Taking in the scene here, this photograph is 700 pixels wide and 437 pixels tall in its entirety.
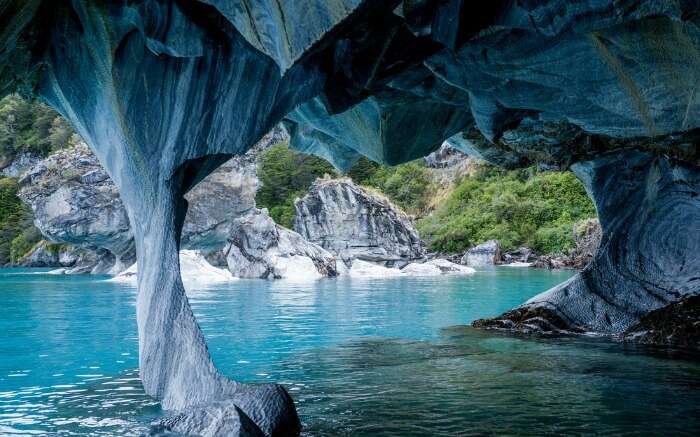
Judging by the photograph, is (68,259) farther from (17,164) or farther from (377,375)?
(377,375)

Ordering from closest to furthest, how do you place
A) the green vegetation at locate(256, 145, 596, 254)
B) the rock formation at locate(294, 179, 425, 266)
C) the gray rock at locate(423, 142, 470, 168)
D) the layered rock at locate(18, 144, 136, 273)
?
the layered rock at locate(18, 144, 136, 273) → the rock formation at locate(294, 179, 425, 266) → the green vegetation at locate(256, 145, 596, 254) → the gray rock at locate(423, 142, 470, 168)

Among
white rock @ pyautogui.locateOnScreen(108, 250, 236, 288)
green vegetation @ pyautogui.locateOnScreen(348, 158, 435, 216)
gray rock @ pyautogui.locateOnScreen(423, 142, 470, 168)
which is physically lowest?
white rock @ pyautogui.locateOnScreen(108, 250, 236, 288)

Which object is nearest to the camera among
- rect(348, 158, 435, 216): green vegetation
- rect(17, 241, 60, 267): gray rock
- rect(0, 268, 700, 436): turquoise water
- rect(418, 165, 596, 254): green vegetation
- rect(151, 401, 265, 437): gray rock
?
rect(151, 401, 265, 437): gray rock

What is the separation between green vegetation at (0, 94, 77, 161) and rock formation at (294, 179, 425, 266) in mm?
35906

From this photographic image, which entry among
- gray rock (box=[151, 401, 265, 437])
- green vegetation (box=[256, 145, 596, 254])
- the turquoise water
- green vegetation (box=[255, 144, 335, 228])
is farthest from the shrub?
gray rock (box=[151, 401, 265, 437])

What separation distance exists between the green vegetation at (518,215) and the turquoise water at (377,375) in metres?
27.2

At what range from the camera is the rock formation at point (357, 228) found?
36000 mm

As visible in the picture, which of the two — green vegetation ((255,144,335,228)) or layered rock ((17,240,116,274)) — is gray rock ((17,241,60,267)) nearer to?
layered rock ((17,240,116,274))

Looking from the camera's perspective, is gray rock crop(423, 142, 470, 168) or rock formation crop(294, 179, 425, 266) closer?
rock formation crop(294, 179, 425, 266)

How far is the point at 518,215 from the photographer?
43.5 meters

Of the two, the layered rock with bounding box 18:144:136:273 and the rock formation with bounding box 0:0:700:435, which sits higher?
the layered rock with bounding box 18:144:136:273

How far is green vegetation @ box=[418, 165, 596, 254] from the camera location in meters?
41.2

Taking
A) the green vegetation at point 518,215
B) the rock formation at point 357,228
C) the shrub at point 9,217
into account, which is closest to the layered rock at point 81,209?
the rock formation at point 357,228

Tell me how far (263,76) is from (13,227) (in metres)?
57.1
